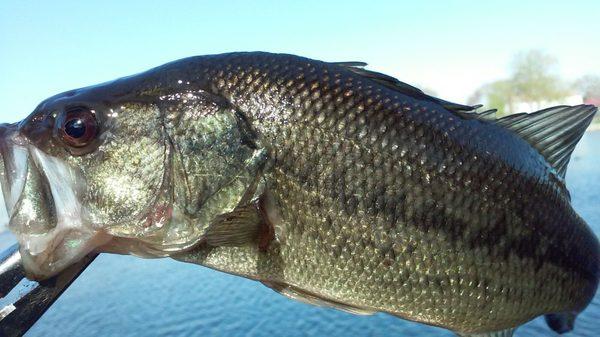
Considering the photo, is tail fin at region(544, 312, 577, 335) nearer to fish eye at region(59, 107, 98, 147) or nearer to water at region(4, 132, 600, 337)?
fish eye at region(59, 107, 98, 147)

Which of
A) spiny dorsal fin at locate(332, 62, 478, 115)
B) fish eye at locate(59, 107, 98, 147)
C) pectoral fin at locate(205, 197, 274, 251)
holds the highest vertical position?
spiny dorsal fin at locate(332, 62, 478, 115)

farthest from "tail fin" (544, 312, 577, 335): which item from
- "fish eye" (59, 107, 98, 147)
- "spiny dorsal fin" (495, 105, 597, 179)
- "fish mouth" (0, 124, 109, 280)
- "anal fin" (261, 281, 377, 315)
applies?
"fish eye" (59, 107, 98, 147)

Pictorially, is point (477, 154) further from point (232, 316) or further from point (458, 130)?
point (232, 316)

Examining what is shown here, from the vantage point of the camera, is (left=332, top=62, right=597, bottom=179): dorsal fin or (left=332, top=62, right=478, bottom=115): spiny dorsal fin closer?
(left=332, top=62, right=478, bottom=115): spiny dorsal fin

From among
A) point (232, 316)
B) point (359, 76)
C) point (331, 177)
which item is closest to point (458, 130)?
point (359, 76)

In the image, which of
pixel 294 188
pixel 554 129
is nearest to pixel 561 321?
pixel 554 129

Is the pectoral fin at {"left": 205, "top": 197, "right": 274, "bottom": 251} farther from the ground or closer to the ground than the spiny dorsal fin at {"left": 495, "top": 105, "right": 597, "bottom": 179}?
closer to the ground

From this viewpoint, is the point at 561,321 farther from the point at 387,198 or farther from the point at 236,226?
the point at 236,226
